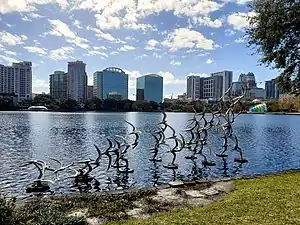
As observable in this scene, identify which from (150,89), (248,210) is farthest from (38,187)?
(150,89)

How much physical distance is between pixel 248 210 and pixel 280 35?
9.33 meters

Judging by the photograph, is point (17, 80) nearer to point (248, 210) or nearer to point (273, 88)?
point (273, 88)

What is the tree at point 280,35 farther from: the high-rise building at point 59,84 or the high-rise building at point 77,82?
the high-rise building at point 59,84

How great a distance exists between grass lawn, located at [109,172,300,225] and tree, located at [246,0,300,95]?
285 inches

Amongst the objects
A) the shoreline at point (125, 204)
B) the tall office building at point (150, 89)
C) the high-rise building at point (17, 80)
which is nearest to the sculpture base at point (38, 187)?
the shoreline at point (125, 204)

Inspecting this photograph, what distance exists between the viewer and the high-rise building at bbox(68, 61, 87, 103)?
525ft

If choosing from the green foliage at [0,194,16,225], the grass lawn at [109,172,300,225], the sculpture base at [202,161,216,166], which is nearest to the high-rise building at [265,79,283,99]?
the sculpture base at [202,161,216,166]

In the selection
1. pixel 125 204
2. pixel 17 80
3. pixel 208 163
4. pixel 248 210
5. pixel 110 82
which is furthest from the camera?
pixel 110 82

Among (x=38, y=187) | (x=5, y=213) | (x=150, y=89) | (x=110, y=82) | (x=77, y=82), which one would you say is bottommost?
(x=38, y=187)

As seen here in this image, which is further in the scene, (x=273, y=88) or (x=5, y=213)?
(x=273, y=88)

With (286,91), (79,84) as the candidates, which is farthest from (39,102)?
(286,91)

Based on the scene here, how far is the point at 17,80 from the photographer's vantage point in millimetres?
156875

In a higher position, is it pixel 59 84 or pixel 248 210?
pixel 59 84

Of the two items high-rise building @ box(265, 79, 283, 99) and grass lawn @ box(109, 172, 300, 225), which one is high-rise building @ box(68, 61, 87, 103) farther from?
grass lawn @ box(109, 172, 300, 225)
